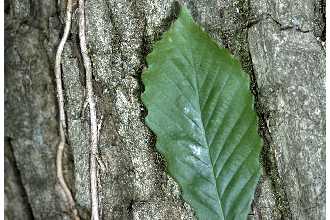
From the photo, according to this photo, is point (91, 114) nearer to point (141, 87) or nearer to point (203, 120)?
point (141, 87)

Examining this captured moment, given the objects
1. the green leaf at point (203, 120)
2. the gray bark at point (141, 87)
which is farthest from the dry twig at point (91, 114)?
the green leaf at point (203, 120)

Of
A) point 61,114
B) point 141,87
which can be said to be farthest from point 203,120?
point 61,114

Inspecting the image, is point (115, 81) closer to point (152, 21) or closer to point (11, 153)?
point (152, 21)

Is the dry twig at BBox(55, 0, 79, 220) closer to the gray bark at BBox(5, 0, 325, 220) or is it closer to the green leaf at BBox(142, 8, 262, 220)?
the gray bark at BBox(5, 0, 325, 220)

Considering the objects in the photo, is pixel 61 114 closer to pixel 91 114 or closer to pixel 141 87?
pixel 91 114

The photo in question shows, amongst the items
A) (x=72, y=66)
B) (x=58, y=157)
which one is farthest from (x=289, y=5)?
(x=58, y=157)

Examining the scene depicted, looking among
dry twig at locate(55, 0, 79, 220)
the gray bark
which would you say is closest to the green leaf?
the gray bark

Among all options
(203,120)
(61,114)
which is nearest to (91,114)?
(61,114)
